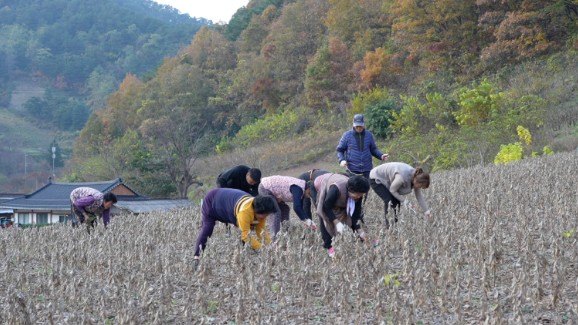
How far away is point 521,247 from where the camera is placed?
7500mm

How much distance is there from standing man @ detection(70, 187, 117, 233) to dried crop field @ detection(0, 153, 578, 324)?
71 centimetres

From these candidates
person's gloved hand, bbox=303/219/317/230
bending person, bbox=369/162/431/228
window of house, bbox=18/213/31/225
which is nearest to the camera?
bending person, bbox=369/162/431/228

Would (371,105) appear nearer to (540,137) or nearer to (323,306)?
(540,137)

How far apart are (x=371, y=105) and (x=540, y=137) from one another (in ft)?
39.2

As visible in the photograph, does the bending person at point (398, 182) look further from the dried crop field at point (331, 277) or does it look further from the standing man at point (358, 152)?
the standing man at point (358, 152)

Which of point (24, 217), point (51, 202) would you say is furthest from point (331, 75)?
point (24, 217)

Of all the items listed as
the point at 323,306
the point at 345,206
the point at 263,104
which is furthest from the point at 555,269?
the point at 263,104

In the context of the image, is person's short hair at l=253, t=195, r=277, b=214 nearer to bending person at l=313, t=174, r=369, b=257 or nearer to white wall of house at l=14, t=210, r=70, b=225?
bending person at l=313, t=174, r=369, b=257

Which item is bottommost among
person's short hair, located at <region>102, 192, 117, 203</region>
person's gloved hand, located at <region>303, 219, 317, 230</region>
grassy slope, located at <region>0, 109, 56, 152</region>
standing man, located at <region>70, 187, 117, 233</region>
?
grassy slope, located at <region>0, 109, 56, 152</region>

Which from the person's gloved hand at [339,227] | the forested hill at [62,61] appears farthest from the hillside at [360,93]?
the forested hill at [62,61]

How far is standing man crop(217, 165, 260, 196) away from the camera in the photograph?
9031 millimetres

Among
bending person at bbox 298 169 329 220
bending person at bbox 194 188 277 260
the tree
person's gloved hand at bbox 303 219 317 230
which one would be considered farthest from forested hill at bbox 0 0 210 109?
bending person at bbox 194 188 277 260

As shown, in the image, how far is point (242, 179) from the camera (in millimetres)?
9156

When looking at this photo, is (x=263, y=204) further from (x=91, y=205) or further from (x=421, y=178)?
(x=91, y=205)
